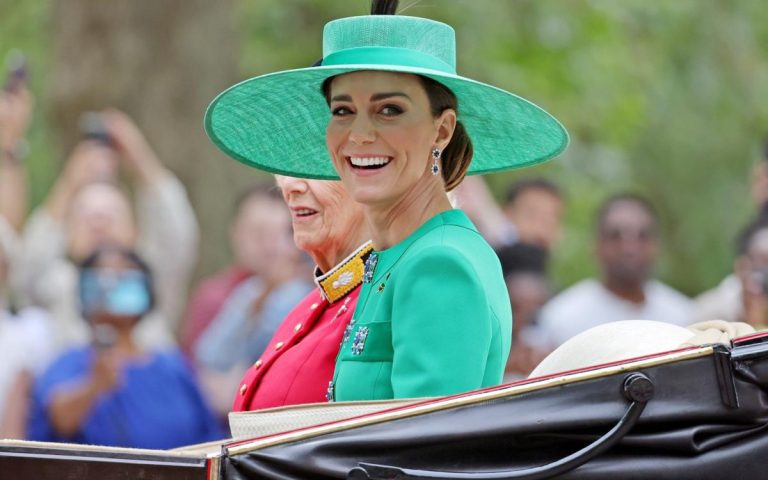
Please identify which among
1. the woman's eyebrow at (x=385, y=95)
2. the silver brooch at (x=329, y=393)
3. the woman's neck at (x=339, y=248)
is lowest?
the silver brooch at (x=329, y=393)

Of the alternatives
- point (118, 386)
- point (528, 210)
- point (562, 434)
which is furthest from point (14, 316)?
point (562, 434)

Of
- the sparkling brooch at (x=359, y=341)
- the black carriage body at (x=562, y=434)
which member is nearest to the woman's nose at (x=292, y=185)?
the sparkling brooch at (x=359, y=341)

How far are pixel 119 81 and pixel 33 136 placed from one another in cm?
469

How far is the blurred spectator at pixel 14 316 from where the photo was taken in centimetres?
640

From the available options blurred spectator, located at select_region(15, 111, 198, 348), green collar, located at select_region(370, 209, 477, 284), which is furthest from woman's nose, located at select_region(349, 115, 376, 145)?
blurred spectator, located at select_region(15, 111, 198, 348)

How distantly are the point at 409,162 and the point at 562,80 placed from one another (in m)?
9.97

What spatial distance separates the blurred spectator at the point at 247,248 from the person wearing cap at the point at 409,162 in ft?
12.0

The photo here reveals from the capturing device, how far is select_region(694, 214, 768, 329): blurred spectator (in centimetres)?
628

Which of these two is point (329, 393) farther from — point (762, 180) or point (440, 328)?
point (762, 180)

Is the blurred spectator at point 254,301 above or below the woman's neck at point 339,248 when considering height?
above

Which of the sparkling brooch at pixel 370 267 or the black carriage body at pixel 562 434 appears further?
the sparkling brooch at pixel 370 267

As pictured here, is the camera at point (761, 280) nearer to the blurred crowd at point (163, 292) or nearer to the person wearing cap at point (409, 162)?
the blurred crowd at point (163, 292)

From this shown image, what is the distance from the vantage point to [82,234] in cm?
726

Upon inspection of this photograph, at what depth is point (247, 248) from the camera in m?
7.25
